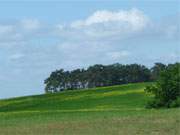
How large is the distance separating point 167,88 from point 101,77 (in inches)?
2721

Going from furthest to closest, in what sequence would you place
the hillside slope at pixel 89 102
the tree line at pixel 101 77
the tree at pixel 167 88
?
the tree line at pixel 101 77
the hillside slope at pixel 89 102
the tree at pixel 167 88

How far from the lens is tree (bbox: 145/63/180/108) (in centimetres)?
3809

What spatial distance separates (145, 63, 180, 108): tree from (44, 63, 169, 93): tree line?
6605 cm

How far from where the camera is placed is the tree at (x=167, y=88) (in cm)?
3809

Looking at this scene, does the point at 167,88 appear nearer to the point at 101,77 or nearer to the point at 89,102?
the point at 89,102

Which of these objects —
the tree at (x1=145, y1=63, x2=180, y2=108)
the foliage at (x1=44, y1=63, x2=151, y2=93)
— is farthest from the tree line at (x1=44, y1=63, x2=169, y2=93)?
the tree at (x1=145, y1=63, x2=180, y2=108)

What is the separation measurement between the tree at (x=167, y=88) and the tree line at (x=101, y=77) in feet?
217

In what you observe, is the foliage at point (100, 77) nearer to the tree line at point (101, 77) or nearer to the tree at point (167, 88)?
the tree line at point (101, 77)

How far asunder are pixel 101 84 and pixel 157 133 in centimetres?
8835

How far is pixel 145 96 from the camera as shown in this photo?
59781 mm

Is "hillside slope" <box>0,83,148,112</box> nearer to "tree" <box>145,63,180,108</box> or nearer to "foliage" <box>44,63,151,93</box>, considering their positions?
"tree" <box>145,63,180,108</box>

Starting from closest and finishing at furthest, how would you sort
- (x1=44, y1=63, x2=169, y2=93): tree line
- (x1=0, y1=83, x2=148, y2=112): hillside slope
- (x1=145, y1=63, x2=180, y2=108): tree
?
1. (x1=145, y1=63, x2=180, y2=108): tree
2. (x1=0, y1=83, x2=148, y2=112): hillside slope
3. (x1=44, y1=63, x2=169, y2=93): tree line

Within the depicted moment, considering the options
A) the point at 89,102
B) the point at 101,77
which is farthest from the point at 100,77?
the point at 89,102

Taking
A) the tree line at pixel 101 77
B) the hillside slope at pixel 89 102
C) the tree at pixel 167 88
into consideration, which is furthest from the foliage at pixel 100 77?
the tree at pixel 167 88
